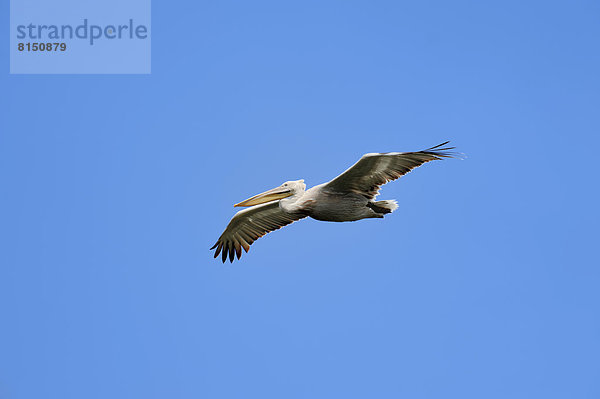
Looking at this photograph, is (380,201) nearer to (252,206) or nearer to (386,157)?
(386,157)

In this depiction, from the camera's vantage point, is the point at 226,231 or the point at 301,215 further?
the point at 226,231

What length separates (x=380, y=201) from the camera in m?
11.7

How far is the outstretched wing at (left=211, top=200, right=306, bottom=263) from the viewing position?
13.5 m

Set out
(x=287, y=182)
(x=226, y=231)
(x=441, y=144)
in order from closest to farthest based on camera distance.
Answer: (x=441, y=144) → (x=287, y=182) → (x=226, y=231)

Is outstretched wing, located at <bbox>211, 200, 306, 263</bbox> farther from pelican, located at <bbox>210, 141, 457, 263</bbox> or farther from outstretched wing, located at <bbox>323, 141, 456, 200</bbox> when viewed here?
outstretched wing, located at <bbox>323, 141, 456, 200</bbox>

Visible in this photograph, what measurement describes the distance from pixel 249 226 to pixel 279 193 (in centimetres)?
126

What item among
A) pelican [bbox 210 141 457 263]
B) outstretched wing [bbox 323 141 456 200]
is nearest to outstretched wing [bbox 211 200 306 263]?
pelican [bbox 210 141 457 263]

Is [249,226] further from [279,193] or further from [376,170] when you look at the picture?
[376,170]

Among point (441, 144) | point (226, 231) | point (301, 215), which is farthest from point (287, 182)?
point (441, 144)

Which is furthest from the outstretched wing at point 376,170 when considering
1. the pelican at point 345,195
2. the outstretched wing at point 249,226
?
the outstretched wing at point 249,226

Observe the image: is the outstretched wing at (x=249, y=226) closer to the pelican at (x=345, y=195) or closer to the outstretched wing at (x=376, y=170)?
the pelican at (x=345, y=195)

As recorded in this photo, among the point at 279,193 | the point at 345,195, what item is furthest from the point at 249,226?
the point at 345,195

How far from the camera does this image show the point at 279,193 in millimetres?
13016

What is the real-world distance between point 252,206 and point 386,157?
3.52 meters
